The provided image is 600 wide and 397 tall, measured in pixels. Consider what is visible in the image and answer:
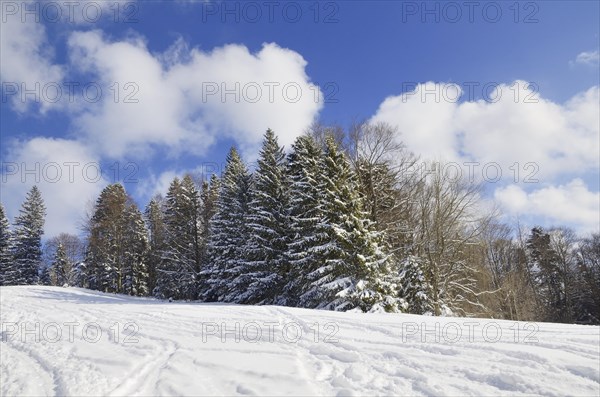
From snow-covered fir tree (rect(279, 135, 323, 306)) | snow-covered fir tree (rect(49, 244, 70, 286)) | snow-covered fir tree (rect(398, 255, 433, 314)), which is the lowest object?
snow-covered fir tree (rect(49, 244, 70, 286))

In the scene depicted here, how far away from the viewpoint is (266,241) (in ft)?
67.3

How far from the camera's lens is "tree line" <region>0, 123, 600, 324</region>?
1584 cm

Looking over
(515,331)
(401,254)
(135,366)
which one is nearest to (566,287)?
(401,254)

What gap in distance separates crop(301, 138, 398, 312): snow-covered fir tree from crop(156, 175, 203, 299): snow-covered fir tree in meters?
16.9

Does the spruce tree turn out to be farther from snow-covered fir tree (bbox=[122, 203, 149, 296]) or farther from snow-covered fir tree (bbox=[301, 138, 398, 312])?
snow-covered fir tree (bbox=[301, 138, 398, 312])

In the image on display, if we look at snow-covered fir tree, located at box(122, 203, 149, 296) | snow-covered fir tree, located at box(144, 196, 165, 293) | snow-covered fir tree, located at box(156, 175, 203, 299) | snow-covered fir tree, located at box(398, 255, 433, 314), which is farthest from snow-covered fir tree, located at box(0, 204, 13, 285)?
snow-covered fir tree, located at box(398, 255, 433, 314)

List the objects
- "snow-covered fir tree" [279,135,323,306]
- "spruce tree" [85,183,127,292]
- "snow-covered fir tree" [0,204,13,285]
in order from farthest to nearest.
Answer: "snow-covered fir tree" [0,204,13,285] < "spruce tree" [85,183,127,292] < "snow-covered fir tree" [279,135,323,306]

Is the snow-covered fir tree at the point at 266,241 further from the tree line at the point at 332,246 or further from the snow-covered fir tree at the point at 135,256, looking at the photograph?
the snow-covered fir tree at the point at 135,256

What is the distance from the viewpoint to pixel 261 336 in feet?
24.5

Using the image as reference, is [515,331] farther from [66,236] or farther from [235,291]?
[66,236]

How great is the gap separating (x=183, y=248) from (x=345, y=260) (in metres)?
19.7

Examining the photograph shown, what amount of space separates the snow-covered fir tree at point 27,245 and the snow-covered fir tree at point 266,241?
1312 inches

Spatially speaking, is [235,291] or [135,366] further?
[235,291]

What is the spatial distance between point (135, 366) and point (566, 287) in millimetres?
40854
